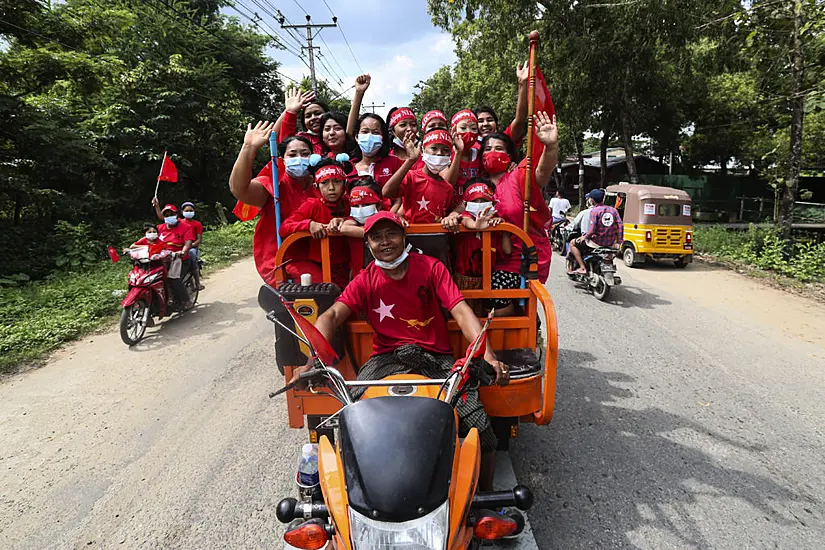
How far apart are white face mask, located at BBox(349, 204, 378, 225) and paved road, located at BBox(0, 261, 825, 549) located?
190cm

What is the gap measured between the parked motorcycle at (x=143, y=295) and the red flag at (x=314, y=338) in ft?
16.4

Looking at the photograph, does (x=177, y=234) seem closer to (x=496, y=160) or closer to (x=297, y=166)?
(x=297, y=166)

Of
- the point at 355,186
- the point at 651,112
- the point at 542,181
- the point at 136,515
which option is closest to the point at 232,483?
the point at 136,515

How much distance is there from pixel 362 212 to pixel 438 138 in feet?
3.07

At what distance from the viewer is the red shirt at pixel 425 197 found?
12.4 ft

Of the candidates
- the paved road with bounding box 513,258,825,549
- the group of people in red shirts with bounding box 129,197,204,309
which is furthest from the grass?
the paved road with bounding box 513,258,825,549

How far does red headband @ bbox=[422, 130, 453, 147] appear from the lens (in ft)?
12.5

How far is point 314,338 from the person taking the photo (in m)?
2.35

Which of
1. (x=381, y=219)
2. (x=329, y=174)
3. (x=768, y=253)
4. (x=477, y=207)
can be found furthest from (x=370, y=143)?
(x=768, y=253)

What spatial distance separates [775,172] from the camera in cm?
1633

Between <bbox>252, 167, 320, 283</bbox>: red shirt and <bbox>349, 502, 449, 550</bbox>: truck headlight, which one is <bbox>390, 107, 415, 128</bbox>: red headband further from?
<bbox>349, 502, 449, 550</bbox>: truck headlight

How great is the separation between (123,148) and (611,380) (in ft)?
58.5

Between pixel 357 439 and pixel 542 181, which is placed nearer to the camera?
pixel 357 439

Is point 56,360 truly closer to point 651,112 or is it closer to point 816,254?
point 816,254
